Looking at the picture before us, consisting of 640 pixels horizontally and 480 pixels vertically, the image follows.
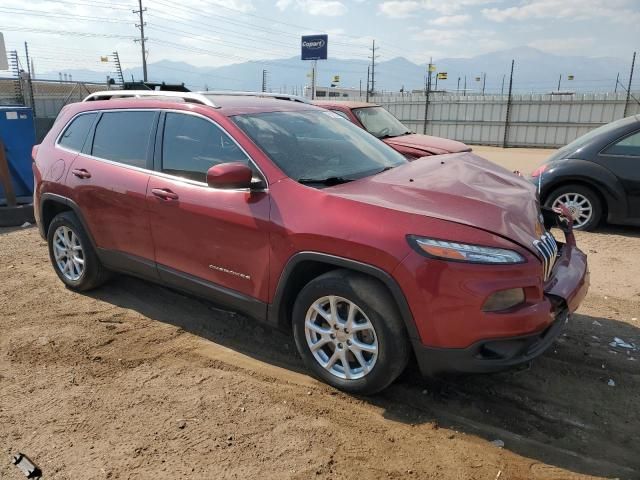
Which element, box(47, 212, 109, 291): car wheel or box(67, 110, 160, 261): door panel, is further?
box(47, 212, 109, 291): car wheel

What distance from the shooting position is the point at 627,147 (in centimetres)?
666

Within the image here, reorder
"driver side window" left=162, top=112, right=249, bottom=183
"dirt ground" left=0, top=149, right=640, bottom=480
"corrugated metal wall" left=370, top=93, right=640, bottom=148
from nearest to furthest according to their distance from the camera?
"dirt ground" left=0, top=149, right=640, bottom=480
"driver side window" left=162, top=112, right=249, bottom=183
"corrugated metal wall" left=370, top=93, right=640, bottom=148

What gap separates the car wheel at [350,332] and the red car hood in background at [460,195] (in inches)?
19.7

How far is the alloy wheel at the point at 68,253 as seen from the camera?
480 centimetres

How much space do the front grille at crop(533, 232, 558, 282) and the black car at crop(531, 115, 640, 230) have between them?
144 inches

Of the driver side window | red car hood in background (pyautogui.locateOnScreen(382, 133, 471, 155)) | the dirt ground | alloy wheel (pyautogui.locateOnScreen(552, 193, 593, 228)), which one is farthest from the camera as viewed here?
red car hood in background (pyautogui.locateOnScreen(382, 133, 471, 155))

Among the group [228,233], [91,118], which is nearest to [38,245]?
[91,118]

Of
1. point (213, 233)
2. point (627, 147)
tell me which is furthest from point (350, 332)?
point (627, 147)

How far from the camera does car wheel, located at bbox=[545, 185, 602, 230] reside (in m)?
6.87

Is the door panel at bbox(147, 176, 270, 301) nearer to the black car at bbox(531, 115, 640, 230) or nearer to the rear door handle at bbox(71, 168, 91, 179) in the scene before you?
the rear door handle at bbox(71, 168, 91, 179)

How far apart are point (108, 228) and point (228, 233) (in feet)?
4.75

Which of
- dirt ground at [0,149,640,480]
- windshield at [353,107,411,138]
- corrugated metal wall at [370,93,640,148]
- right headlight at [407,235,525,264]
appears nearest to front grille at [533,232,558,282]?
right headlight at [407,235,525,264]

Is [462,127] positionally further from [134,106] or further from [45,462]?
[45,462]

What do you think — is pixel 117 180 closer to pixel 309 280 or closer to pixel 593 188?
pixel 309 280
